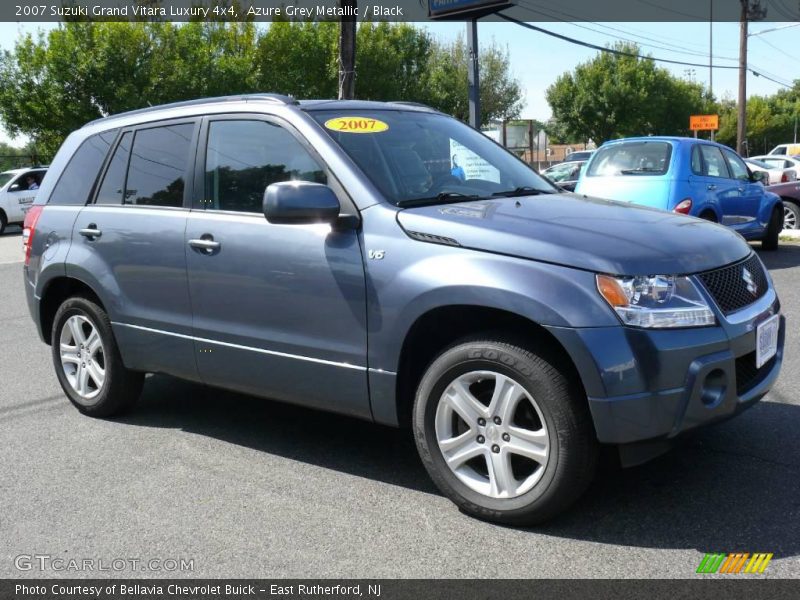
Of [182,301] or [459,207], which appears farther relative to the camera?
[182,301]

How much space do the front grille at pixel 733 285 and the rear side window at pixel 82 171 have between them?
3.59 meters

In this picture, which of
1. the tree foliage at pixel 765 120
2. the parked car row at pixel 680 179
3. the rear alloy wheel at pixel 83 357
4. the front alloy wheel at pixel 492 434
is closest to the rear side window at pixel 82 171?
the rear alloy wheel at pixel 83 357

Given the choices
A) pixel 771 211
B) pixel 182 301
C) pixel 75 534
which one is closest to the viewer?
pixel 75 534

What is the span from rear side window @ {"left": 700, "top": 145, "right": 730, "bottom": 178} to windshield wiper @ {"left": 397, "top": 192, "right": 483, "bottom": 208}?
24.5 ft

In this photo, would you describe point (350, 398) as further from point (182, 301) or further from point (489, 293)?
point (182, 301)

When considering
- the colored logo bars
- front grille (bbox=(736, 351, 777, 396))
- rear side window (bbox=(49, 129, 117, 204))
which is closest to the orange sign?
rear side window (bbox=(49, 129, 117, 204))

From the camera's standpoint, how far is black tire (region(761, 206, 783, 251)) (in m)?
12.4

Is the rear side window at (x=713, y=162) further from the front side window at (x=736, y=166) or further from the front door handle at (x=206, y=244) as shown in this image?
the front door handle at (x=206, y=244)

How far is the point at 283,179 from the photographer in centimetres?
422

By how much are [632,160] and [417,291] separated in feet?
25.9

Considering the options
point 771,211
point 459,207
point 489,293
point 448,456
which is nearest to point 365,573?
point 448,456

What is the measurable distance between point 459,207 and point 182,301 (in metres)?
1.61

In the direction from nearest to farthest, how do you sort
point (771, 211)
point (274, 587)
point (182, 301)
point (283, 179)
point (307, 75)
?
point (274, 587) < point (283, 179) < point (182, 301) < point (771, 211) < point (307, 75)

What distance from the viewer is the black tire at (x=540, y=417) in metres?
3.29
